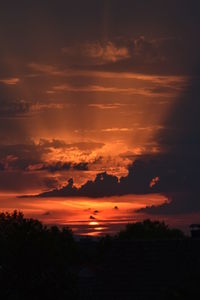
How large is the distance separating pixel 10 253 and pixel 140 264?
1765 cm

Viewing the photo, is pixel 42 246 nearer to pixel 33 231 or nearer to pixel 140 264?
pixel 33 231

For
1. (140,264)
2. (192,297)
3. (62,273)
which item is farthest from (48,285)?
(140,264)

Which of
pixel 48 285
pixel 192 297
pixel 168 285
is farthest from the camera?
pixel 168 285

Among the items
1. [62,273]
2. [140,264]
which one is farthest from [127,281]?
[62,273]

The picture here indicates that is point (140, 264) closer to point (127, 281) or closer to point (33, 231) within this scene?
point (127, 281)

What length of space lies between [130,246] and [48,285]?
690 inches

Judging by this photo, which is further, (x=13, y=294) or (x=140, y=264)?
(x=140, y=264)

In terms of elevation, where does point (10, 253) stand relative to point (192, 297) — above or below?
above

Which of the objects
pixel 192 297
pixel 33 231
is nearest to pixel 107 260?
pixel 33 231

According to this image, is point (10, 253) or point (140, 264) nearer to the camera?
point (10, 253)

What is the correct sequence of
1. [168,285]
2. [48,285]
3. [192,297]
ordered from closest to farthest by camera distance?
[192,297] → [48,285] → [168,285]

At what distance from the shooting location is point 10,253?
223 ft

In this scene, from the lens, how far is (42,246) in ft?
223

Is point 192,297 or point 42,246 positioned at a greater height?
point 42,246
